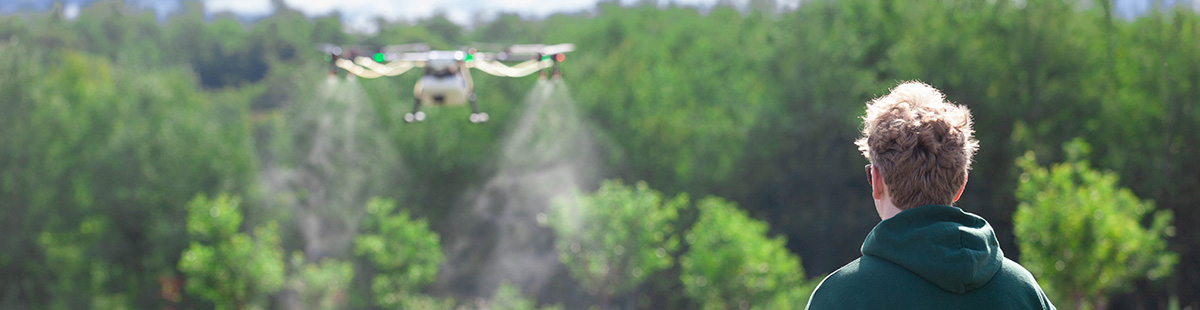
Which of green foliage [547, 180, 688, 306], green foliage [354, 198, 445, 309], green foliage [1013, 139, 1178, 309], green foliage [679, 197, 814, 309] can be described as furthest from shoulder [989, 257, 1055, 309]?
green foliage [354, 198, 445, 309]

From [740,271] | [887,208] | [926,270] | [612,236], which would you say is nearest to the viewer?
[926,270]

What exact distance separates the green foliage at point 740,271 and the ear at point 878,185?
18835mm

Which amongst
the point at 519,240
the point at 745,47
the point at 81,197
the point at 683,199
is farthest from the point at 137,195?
the point at 745,47

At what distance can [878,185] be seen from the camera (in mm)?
1788

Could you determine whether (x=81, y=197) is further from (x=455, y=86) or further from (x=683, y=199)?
(x=455, y=86)

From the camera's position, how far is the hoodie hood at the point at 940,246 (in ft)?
5.44

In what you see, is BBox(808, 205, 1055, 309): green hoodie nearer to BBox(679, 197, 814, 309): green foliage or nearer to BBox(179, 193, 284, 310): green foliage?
BBox(679, 197, 814, 309): green foliage

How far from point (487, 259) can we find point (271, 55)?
24.0 meters

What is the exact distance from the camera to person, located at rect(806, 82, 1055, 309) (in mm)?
1681

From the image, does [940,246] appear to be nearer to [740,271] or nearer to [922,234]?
[922,234]

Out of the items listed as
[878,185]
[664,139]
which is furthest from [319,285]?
[878,185]

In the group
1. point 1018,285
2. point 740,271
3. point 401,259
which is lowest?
point 1018,285

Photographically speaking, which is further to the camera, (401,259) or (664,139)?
(664,139)

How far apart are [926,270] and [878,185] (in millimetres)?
183
